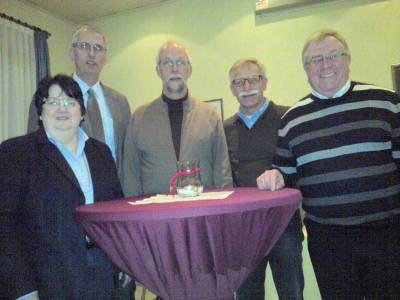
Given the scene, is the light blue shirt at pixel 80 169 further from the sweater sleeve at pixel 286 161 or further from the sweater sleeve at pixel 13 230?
the sweater sleeve at pixel 286 161

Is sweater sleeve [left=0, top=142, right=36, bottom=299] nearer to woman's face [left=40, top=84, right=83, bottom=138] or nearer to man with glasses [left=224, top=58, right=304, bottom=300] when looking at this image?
woman's face [left=40, top=84, right=83, bottom=138]

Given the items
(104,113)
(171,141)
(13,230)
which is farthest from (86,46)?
(13,230)

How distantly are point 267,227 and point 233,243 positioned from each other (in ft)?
0.45

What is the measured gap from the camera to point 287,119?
172 centimetres

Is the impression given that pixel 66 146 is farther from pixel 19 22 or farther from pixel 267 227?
pixel 19 22

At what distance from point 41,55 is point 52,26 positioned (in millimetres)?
611

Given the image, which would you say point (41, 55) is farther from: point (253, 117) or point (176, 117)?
point (253, 117)

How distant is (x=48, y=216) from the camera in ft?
4.42

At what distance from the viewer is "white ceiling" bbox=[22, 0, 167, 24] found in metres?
4.31

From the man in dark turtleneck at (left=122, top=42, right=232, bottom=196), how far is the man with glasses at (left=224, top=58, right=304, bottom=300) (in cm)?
12

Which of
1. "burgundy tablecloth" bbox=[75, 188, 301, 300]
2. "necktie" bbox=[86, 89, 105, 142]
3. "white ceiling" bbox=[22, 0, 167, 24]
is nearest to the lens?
"burgundy tablecloth" bbox=[75, 188, 301, 300]

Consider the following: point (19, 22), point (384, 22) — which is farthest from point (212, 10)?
point (19, 22)

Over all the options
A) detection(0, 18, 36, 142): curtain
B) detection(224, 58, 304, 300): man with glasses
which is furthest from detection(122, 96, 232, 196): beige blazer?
detection(0, 18, 36, 142): curtain

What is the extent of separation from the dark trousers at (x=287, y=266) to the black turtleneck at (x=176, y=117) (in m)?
0.74
